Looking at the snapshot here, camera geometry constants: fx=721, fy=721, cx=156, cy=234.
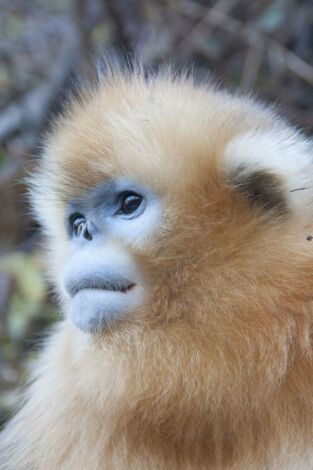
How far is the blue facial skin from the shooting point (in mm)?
1959

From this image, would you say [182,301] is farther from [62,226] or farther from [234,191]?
[62,226]

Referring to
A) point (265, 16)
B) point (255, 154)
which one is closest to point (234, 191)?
point (255, 154)

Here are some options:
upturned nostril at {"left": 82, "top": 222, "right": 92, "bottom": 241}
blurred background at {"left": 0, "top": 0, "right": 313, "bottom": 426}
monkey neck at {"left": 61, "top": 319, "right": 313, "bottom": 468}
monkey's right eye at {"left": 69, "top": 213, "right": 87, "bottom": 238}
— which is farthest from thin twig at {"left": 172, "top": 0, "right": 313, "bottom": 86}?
monkey neck at {"left": 61, "top": 319, "right": 313, "bottom": 468}

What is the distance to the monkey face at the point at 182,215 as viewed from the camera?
1.98 metres

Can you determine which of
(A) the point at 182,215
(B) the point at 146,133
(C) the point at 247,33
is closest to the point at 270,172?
(A) the point at 182,215

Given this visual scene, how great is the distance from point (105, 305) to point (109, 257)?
132mm

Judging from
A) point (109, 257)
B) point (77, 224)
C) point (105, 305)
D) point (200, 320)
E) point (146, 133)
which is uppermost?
point (146, 133)

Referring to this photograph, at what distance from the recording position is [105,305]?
6.46ft

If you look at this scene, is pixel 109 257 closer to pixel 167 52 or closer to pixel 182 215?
pixel 182 215

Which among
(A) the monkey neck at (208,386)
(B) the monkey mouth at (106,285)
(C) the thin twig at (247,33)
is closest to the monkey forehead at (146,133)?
(B) the monkey mouth at (106,285)

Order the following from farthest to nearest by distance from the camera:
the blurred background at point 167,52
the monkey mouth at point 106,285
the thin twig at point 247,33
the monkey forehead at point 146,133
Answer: the thin twig at point 247,33 < the blurred background at point 167,52 < the monkey forehead at point 146,133 < the monkey mouth at point 106,285

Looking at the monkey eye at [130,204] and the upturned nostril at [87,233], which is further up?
the monkey eye at [130,204]

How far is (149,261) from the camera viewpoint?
199cm

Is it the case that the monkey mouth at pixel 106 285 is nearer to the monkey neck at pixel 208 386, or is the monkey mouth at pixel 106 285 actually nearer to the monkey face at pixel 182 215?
the monkey face at pixel 182 215
